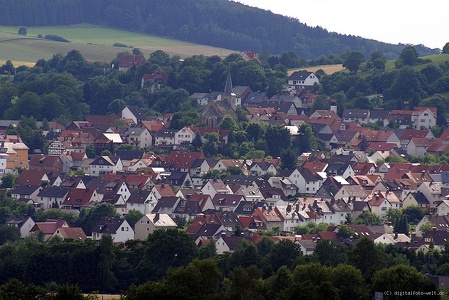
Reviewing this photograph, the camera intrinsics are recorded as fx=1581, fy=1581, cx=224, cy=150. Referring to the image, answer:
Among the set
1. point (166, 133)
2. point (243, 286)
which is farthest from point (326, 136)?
point (243, 286)

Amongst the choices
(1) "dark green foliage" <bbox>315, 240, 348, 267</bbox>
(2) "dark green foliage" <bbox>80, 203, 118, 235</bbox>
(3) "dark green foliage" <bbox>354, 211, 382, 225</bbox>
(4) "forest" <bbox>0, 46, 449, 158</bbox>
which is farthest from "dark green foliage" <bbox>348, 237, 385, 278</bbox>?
(4) "forest" <bbox>0, 46, 449, 158</bbox>

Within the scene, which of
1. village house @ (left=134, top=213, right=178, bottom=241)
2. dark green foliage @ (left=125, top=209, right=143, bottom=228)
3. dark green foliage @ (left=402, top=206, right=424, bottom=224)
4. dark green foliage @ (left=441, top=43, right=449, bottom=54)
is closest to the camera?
village house @ (left=134, top=213, right=178, bottom=241)

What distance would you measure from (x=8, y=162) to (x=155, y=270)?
32.5 m

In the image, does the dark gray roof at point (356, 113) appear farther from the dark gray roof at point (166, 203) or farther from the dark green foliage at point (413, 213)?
the dark gray roof at point (166, 203)

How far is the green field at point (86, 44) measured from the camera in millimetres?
149750

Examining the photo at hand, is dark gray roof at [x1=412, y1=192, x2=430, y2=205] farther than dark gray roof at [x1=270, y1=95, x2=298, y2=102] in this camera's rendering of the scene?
No

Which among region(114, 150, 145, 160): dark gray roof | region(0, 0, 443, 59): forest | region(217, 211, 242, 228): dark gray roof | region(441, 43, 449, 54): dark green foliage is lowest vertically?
region(0, 0, 443, 59): forest

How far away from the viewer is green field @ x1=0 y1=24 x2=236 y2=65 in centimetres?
14975

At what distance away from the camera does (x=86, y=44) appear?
163 m

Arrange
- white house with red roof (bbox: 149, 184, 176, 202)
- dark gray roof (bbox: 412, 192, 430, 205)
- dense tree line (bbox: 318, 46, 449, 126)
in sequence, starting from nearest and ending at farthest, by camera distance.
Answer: white house with red roof (bbox: 149, 184, 176, 202), dark gray roof (bbox: 412, 192, 430, 205), dense tree line (bbox: 318, 46, 449, 126)

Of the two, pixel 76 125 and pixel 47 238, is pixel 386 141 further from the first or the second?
pixel 47 238

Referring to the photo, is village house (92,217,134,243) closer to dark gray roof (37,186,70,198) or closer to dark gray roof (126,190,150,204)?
dark gray roof (126,190,150,204)

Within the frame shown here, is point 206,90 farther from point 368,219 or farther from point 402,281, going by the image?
point 402,281

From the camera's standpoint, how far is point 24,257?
65562mm
